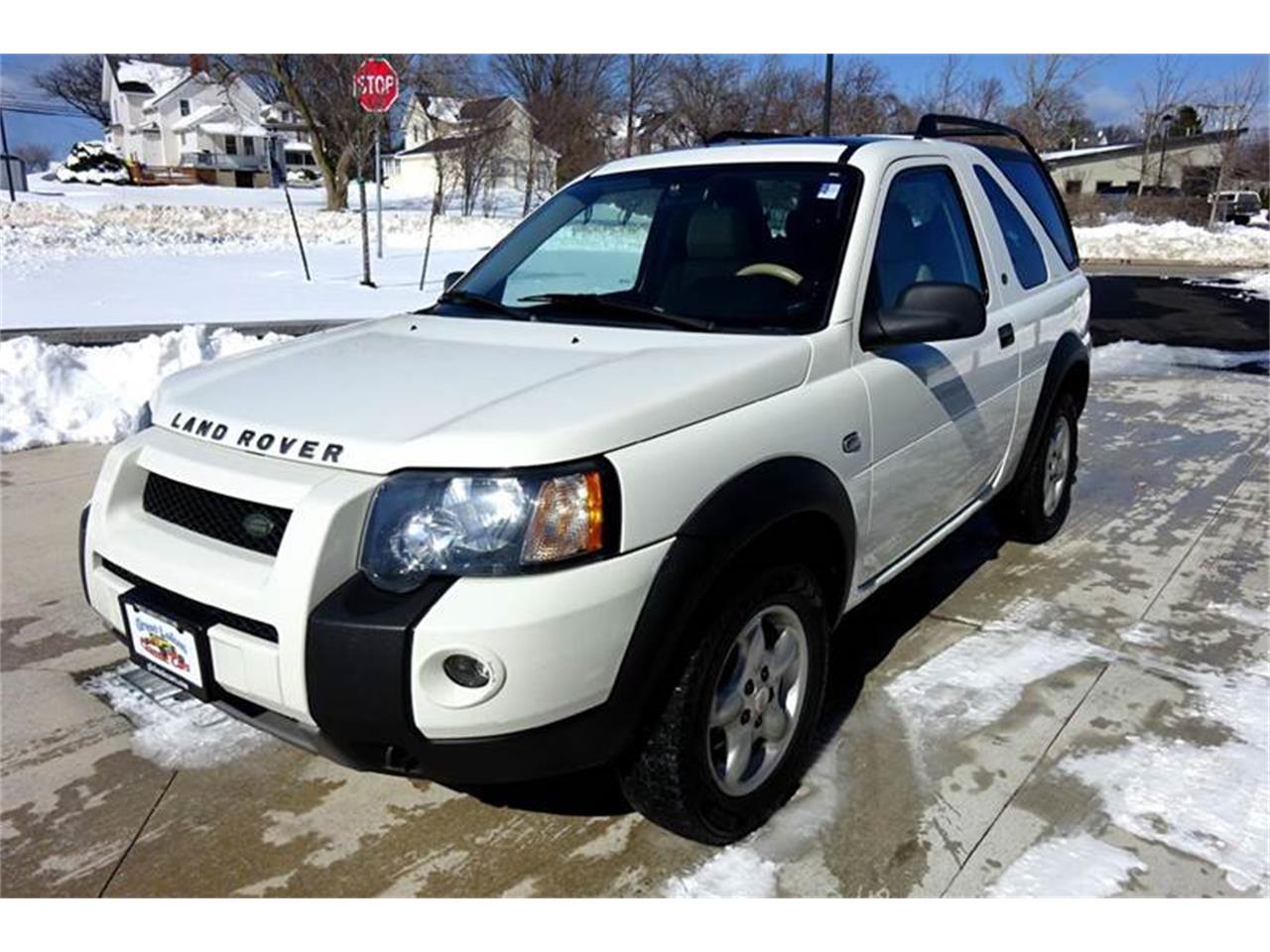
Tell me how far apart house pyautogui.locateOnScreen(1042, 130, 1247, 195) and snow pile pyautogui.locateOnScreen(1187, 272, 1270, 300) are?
64.4ft

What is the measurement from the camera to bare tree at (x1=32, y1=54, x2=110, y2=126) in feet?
236

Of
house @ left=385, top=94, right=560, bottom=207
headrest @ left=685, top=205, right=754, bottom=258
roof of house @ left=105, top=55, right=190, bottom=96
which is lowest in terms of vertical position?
headrest @ left=685, top=205, right=754, bottom=258

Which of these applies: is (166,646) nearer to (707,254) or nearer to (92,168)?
(707,254)

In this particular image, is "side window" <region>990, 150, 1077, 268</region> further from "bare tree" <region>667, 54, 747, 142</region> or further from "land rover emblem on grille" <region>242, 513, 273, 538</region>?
"bare tree" <region>667, 54, 747, 142</region>

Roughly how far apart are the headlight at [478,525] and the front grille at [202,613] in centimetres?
28

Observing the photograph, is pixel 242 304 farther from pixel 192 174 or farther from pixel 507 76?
pixel 192 174

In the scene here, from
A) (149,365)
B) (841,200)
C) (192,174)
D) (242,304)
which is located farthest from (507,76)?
(841,200)

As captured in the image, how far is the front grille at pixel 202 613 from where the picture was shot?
213 cm

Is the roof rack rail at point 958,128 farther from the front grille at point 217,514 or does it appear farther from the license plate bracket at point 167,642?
the license plate bracket at point 167,642

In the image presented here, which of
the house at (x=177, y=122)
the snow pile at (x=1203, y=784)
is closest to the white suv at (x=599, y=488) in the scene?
the snow pile at (x=1203, y=784)

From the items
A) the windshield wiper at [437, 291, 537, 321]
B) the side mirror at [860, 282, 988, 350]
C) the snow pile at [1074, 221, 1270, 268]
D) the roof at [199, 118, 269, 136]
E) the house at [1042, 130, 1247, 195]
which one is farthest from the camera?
the roof at [199, 118, 269, 136]

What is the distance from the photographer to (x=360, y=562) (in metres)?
2.09

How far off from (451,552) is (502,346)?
38.6 inches

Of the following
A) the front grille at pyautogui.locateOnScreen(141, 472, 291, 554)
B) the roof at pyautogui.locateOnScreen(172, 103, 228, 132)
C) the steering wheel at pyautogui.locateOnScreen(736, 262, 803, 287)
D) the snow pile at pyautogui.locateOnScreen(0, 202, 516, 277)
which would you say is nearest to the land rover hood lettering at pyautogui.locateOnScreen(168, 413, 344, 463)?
the front grille at pyautogui.locateOnScreen(141, 472, 291, 554)
